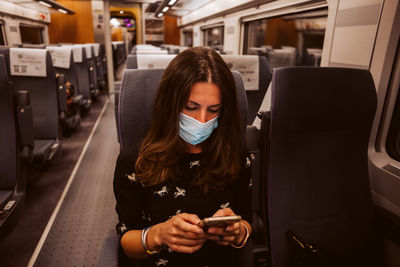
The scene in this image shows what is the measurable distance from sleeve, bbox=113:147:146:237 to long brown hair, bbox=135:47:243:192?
3 cm

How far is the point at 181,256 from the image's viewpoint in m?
0.98

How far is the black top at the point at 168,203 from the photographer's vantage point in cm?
94

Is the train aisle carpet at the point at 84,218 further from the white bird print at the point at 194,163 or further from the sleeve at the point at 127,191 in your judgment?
the white bird print at the point at 194,163

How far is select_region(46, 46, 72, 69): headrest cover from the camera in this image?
376 centimetres

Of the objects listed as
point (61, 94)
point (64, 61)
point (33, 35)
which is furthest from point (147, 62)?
point (33, 35)

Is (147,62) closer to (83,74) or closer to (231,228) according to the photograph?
(231,228)

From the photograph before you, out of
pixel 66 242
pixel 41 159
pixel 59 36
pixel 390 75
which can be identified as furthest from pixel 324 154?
pixel 59 36

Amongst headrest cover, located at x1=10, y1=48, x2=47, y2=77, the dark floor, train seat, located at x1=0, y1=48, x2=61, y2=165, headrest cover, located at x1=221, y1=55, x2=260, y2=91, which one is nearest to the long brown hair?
headrest cover, located at x1=221, y1=55, x2=260, y2=91

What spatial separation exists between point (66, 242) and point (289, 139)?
1833mm

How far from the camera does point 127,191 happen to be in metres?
0.95

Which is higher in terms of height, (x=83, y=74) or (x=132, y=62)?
(x=132, y=62)

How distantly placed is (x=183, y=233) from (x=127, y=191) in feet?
0.95

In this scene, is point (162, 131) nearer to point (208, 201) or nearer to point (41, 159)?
point (208, 201)

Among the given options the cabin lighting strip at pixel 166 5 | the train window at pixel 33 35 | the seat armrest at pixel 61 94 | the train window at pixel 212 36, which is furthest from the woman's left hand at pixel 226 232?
the train window at pixel 33 35
